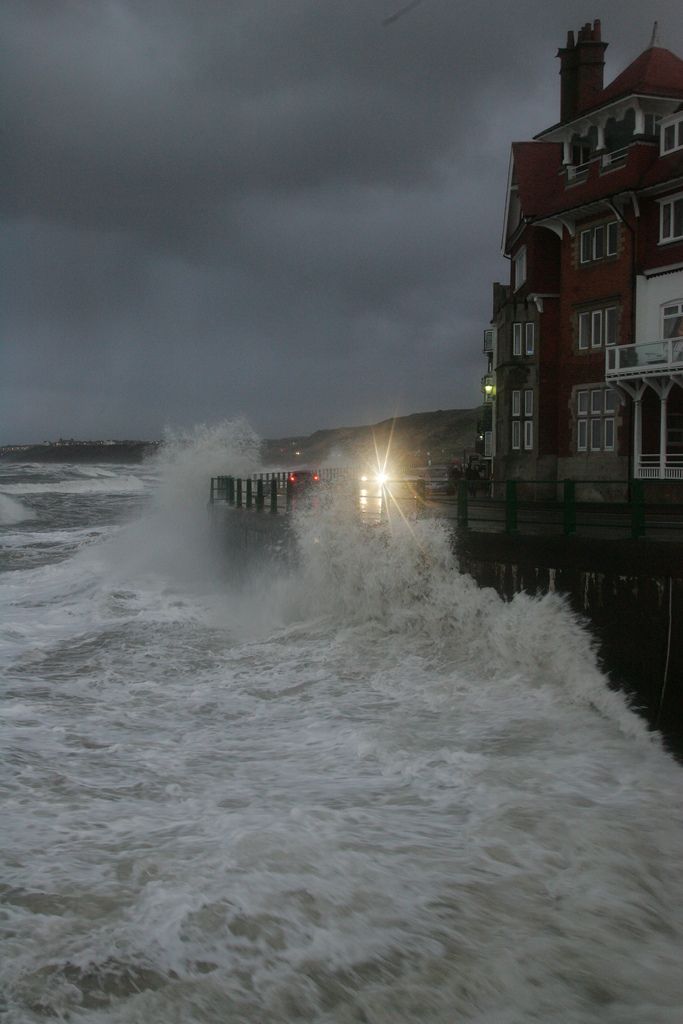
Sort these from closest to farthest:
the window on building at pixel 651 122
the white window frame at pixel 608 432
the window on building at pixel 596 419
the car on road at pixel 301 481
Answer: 1. the car on road at pixel 301 481
2. the window on building at pixel 651 122
3. the white window frame at pixel 608 432
4. the window on building at pixel 596 419

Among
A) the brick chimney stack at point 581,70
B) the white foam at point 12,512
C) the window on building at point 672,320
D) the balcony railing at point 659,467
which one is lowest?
the white foam at point 12,512

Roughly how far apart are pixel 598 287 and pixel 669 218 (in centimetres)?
269

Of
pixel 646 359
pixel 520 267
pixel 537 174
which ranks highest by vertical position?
pixel 537 174

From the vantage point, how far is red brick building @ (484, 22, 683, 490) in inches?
870

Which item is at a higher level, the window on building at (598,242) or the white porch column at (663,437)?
the window on building at (598,242)

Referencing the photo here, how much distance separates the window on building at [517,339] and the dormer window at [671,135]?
22.8 feet

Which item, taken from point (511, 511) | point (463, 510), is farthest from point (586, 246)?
point (511, 511)

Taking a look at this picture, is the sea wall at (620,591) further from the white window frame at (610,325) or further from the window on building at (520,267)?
the window on building at (520,267)

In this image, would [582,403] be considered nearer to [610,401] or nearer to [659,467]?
[610,401]

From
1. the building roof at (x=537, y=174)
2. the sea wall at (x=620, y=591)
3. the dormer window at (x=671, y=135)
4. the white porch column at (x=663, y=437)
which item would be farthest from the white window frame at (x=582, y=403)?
the sea wall at (x=620, y=591)

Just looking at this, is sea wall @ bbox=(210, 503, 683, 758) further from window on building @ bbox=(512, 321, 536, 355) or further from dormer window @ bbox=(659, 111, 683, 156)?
window on building @ bbox=(512, 321, 536, 355)

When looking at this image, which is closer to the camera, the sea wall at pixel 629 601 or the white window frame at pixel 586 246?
the sea wall at pixel 629 601

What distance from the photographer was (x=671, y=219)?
21.9 metres

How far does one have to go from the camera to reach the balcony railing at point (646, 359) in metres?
20.9
